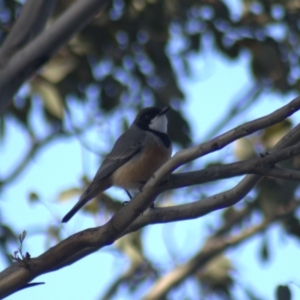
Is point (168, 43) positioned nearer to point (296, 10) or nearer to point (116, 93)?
point (116, 93)

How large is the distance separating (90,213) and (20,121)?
3.48ft

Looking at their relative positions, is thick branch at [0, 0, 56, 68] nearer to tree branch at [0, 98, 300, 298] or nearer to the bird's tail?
the bird's tail

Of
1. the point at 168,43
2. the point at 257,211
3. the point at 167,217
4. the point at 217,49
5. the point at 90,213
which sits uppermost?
the point at 168,43

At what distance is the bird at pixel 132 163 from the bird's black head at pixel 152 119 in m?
0.02

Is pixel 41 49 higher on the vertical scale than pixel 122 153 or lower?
higher

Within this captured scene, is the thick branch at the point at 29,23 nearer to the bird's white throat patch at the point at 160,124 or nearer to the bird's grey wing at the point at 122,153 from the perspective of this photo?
the bird's grey wing at the point at 122,153

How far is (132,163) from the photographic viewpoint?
17.5ft

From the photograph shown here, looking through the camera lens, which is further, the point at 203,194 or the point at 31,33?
the point at 203,194

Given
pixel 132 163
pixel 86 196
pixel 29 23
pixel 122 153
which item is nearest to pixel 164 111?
pixel 122 153

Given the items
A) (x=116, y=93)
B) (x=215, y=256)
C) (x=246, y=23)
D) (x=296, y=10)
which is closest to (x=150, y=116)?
(x=116, y=93)

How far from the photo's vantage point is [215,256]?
7.72 m

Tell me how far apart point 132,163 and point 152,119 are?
29.8 inches

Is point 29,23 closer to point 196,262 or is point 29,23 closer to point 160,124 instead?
point 160,124

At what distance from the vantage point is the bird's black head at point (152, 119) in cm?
577
